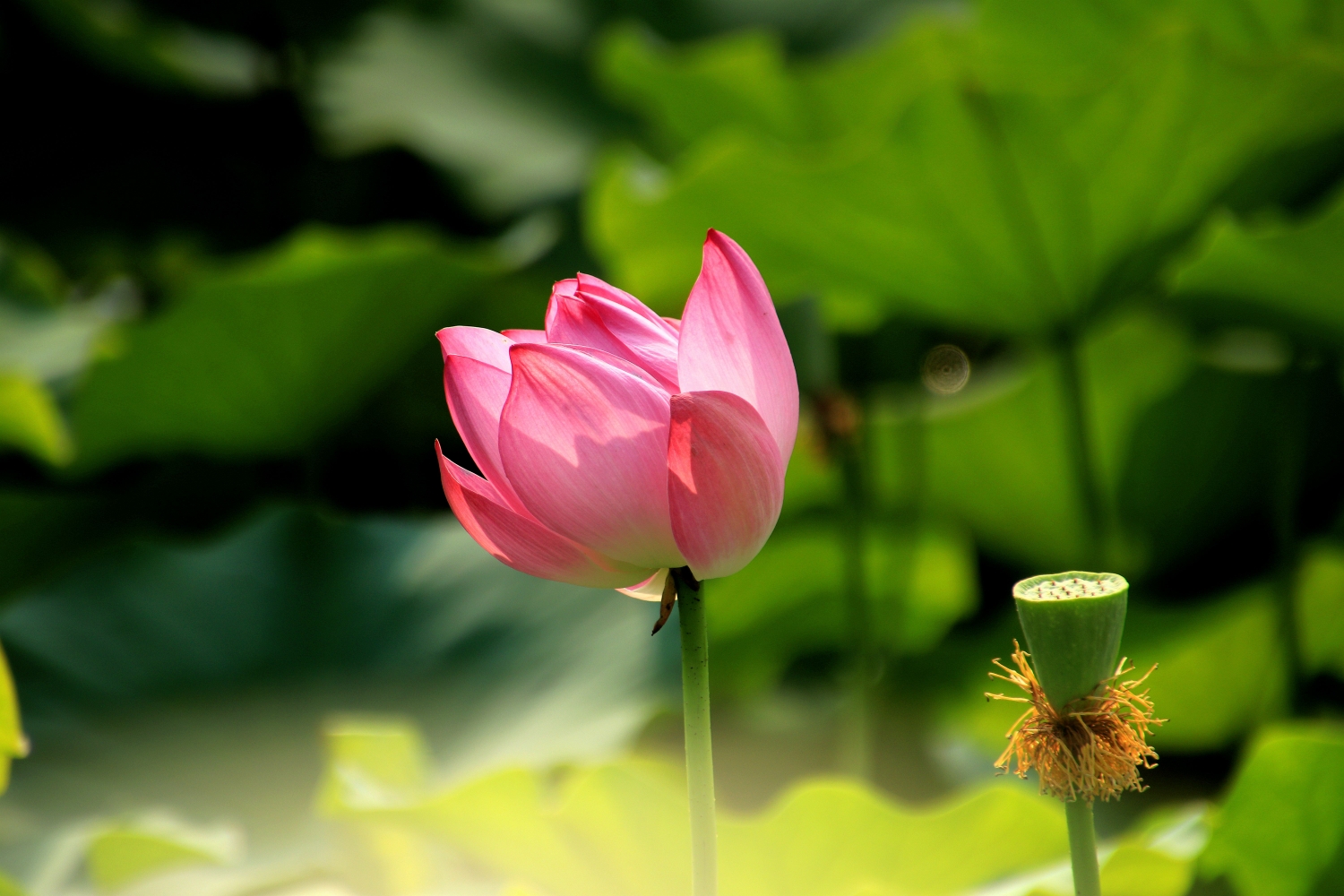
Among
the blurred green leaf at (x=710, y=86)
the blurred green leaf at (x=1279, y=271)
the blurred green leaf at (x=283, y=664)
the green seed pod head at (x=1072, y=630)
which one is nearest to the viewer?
the green seed pod head at (x=1072, y=630)

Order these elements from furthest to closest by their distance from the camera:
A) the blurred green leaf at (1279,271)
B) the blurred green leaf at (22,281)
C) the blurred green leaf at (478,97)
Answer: the blurred green leaf at (478,97) < the blurred green leaf at (22,281) < the blurred green leaf at (1279,271)

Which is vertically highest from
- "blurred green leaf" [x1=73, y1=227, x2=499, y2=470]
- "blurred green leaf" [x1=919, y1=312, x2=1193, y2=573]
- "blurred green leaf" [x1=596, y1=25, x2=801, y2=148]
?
"blurred green leaf" [x1=596, y1=25, x2=801, y2=148]

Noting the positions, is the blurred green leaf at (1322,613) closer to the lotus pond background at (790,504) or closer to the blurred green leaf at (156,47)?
the lotus pond background at (790,504)

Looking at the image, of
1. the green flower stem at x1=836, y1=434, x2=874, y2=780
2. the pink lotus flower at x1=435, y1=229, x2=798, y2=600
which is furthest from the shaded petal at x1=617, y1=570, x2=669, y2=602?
the green flower stem at x1=836, y1=434, x2=874, y2=780

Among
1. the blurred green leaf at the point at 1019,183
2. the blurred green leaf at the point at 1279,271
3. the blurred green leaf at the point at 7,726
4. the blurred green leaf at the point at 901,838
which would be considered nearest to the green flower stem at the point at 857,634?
the blurred green leaf at the point at 1019,183

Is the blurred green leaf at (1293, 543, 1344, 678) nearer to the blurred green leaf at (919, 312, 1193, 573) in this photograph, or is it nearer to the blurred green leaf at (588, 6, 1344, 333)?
the blurred green leaf at (919, 312, 1193, 573)

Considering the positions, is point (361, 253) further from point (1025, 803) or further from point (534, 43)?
point (534, 43)

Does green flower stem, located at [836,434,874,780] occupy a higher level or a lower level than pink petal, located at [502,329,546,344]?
higher
